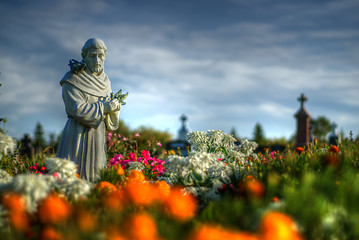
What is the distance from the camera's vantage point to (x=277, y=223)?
70.5 inches

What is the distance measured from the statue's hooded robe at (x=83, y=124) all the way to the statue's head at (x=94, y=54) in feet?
0.45

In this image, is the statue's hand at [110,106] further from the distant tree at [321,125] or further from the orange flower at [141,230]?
the distant tree at [321,125]

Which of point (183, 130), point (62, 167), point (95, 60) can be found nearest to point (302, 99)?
point (183, 130)

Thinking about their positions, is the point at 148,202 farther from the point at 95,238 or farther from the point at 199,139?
the point at 199,139

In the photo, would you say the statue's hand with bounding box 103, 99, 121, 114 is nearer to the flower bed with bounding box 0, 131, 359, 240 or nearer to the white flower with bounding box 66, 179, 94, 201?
the flower bed with bounding box 0, 131, 359, 240

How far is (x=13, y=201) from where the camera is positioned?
7.41 ft

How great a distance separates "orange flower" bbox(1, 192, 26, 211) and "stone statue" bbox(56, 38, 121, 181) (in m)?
2.08

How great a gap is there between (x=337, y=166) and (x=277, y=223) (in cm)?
198

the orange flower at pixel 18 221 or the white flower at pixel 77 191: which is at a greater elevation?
the white flower at pixel 77 191

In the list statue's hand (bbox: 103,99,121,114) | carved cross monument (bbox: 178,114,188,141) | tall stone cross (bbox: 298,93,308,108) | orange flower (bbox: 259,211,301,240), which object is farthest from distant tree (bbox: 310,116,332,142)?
orange flower (bbox: 259,211,301,240)

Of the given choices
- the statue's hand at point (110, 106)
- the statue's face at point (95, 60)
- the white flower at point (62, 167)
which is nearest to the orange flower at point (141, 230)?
the white flower at point (62, 167)

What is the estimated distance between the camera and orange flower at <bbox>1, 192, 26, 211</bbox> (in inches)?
89.4

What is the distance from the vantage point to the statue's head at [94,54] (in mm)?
4770

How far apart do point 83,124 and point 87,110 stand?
0.29m
